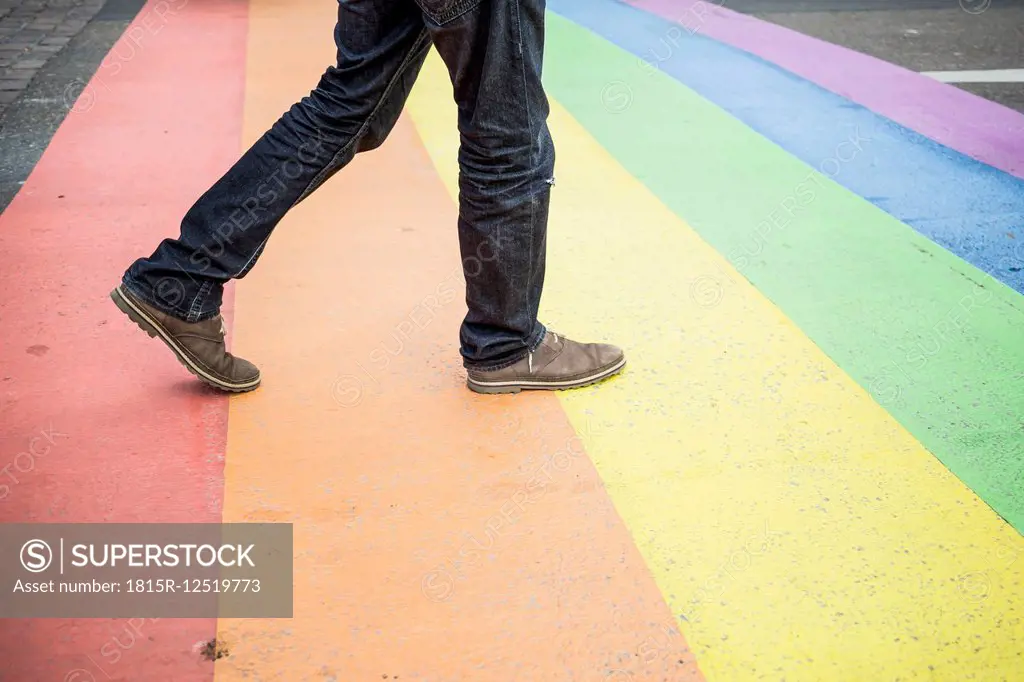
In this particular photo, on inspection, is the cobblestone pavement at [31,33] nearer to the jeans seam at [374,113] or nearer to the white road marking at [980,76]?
the jeans seam at [374,113]

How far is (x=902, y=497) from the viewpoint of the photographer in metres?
2.05

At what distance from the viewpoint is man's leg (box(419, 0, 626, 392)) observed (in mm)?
1973

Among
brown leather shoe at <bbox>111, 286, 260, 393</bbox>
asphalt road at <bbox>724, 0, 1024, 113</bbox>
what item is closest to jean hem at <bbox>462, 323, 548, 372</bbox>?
brown leather shoe at <bbox>111, 286, 260, 393</bbox>

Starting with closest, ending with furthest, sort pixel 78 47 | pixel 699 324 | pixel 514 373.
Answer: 1. pixel 514 373
2. pixel 699 324
3. pixel 78 47

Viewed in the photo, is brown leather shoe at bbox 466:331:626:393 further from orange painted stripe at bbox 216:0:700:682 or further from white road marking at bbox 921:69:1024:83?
white road marking at bbox 921:69:1024:83

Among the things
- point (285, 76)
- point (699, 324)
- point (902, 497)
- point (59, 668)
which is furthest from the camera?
point (285, 76)

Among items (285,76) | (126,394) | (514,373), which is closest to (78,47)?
(285,76)

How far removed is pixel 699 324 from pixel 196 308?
139 centimetres

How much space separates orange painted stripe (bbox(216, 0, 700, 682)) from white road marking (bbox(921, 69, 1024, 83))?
3.86 metres

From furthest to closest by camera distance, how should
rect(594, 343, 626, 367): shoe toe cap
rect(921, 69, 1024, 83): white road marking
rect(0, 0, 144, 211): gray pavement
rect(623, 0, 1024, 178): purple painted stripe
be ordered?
rect(921, 69, 1024, 83): white road marking
rect(623, 0, 1024, 178): purple painted stripe
rect(0, 0, 144, 211): gray pavement
rect(594, 343, 626, 367): shoe toe cap

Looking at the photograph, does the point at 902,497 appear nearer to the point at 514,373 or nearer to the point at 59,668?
the point at 514,373

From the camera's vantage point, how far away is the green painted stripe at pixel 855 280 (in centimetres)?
234

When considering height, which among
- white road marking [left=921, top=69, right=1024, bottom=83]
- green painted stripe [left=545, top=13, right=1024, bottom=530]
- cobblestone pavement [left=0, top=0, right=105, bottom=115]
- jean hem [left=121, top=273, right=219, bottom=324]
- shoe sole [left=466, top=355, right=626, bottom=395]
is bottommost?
cobblestone pavement [left=0, top=0, right=105, bottom=115]

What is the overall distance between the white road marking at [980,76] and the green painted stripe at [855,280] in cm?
159
